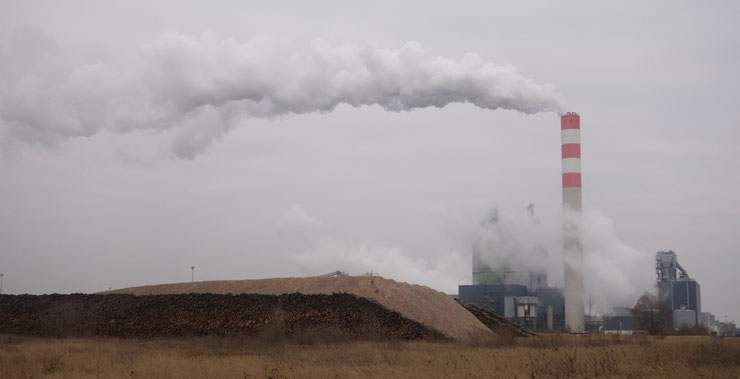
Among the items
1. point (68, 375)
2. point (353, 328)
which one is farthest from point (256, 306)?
point (68, 375)

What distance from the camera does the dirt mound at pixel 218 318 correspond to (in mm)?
31703

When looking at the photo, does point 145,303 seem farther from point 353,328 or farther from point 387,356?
point 387,356

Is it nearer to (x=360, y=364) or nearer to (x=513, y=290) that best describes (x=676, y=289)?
(x=513, y=290)

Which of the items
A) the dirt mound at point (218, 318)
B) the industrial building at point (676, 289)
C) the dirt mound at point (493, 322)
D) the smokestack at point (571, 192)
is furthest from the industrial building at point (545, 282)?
the dirt mound at point (218, 318)

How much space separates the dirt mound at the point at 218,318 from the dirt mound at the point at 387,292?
53.1 inches

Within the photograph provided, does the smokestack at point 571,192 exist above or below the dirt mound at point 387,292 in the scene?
above

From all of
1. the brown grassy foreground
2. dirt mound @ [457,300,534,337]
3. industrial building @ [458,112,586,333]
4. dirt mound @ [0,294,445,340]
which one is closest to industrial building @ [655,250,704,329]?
industrial building @ [458,112,586,333]

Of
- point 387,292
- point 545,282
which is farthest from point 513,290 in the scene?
point 387,292

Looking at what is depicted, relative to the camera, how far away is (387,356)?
2017cm

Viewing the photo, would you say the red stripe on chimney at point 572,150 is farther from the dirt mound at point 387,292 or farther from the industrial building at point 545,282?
the dirt mound at point 387,292

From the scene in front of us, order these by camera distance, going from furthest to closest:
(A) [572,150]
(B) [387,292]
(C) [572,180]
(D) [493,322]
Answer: (A) [572,150], (C) [572,180], (D) [493,322], (B) [387,292]

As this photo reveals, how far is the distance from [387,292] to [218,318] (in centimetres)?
852

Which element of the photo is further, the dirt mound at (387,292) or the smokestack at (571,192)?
the smokestack at (571,192)

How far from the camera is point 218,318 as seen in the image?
1346 inches
